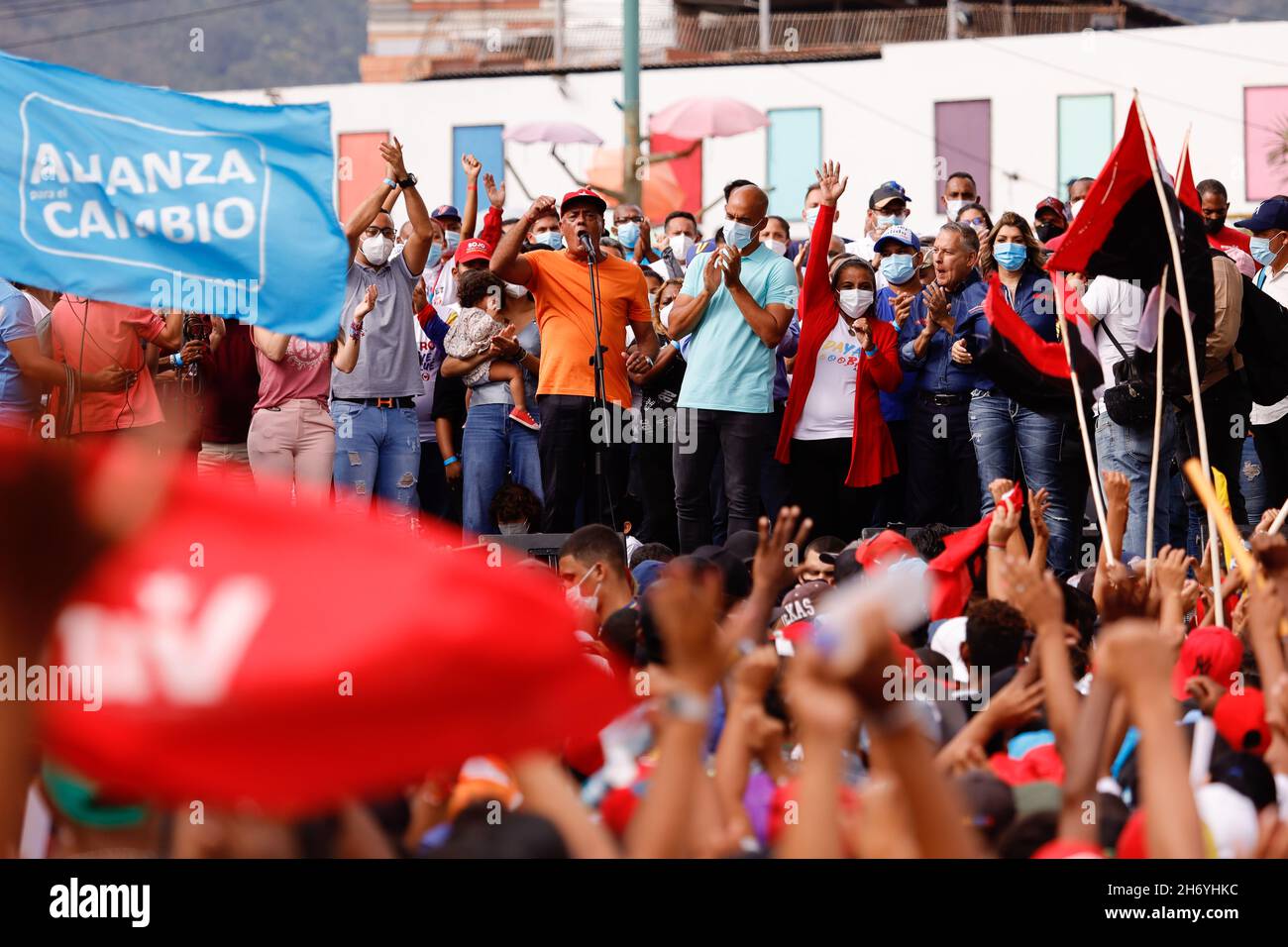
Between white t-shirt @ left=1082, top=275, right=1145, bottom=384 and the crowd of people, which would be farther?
white t-shirt @ left=1082, top=275, right=1145, bottom=384

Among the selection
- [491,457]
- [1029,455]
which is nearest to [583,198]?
[491,457]

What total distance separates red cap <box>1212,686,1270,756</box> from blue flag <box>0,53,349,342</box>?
13.6 ft

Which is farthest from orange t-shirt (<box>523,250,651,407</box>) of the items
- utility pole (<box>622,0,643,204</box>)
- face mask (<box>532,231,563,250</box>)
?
utility pole (<box>622,0,643,204</box>)

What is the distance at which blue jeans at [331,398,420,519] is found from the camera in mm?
9786

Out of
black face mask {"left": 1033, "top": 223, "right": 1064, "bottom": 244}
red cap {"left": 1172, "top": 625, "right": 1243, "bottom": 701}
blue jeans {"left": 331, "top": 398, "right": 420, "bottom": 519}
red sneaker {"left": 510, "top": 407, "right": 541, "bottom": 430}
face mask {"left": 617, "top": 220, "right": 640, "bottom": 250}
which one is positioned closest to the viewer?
red cap {"left": 1172, "top": 625, "right": 1243, "bottom": 701}

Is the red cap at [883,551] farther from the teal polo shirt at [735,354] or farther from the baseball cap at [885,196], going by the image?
the baseball cap at [885,196]

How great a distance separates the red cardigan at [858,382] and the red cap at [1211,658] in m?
3.84

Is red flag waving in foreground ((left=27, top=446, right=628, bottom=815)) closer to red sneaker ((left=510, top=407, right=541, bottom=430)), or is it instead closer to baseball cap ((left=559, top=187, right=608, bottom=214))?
baseball cap ((left=559, top=187, right=608, bottom=214))

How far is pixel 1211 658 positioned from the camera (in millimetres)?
5957

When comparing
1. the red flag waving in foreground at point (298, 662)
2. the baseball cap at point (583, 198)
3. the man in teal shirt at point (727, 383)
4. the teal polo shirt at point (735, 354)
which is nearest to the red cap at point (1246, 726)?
the red flag waving in foreground at point (298, 662)

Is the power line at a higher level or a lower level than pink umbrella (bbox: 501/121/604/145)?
higher
